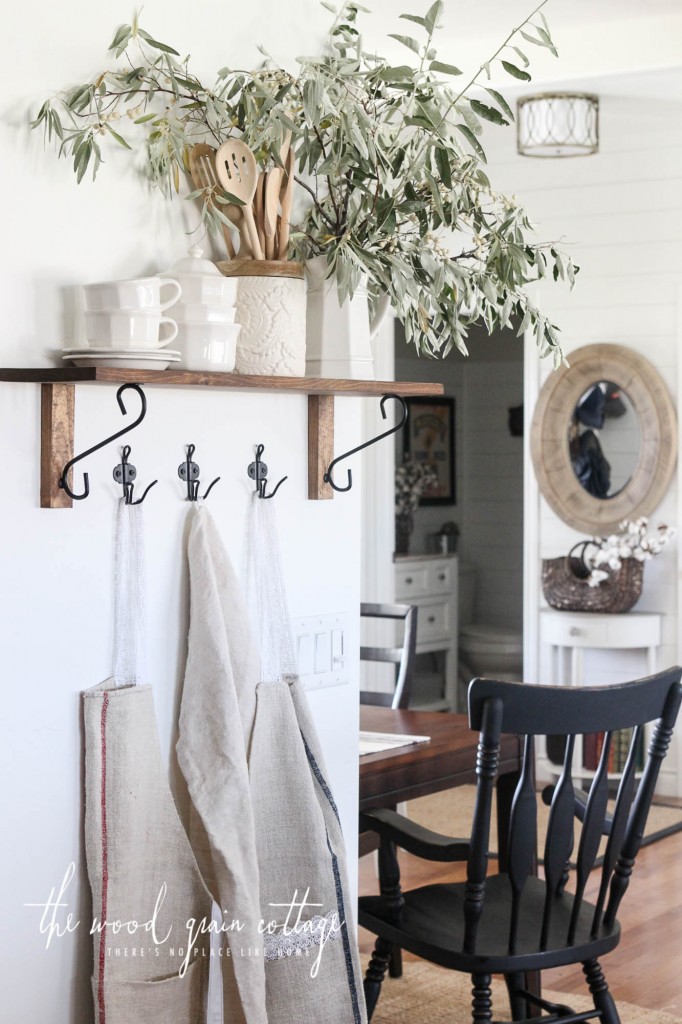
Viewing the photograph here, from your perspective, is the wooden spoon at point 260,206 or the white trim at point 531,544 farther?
the white trim at point 531,544

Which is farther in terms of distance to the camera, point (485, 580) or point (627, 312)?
point (485, 580)

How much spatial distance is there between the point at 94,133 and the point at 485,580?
6.08 metres

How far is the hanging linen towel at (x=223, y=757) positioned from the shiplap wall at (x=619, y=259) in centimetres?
378

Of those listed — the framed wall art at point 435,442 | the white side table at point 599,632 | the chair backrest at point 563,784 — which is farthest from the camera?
the framed wall art at point 435,442

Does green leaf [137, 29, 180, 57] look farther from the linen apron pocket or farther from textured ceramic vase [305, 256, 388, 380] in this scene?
the linen apron pocket

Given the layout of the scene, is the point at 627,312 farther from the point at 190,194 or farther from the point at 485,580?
the point at 190,194

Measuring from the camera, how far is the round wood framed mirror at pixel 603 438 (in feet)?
17.3

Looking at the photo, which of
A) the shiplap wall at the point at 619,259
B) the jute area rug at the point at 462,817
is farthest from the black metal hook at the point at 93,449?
the shiplap wall at the point at 619,259

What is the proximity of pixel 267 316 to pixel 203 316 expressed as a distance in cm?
13

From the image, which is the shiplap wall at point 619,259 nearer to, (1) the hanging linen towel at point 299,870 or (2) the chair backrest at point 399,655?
(2) the chair backrest at point 399,655

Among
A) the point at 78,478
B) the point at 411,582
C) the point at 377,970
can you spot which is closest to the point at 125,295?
the point at 78,478

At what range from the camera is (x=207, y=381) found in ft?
5.22

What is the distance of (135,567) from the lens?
1686 millimetres

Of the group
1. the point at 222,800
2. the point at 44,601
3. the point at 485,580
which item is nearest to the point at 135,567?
the point at 44,601
